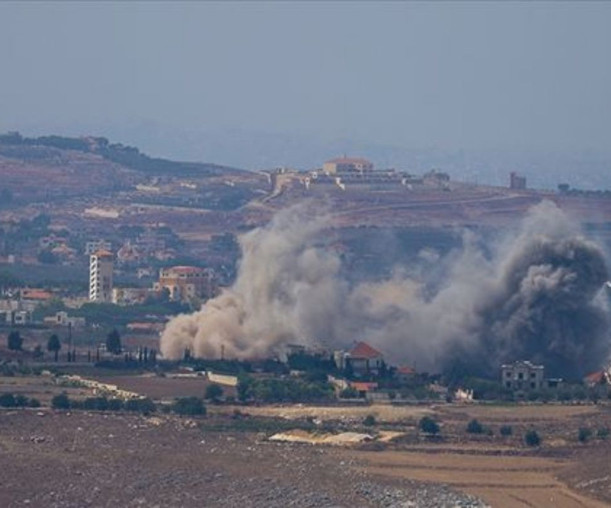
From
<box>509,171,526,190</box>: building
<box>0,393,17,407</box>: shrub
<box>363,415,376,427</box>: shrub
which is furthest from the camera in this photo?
<box>509,171,526,190</box>: building

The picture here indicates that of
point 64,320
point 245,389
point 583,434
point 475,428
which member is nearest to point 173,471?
point 475,428

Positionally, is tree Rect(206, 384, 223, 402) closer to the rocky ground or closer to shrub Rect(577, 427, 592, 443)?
the rocky ground

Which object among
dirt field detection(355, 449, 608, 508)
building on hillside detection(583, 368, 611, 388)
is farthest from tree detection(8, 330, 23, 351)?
dirt field detection(355, 449, 608, 508)

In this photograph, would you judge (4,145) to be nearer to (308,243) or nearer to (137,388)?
(308,243)

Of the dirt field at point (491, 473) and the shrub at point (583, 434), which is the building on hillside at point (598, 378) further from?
the dirt field at point (491, 473)

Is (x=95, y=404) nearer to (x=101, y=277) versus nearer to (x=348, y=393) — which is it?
(x=348, y=393)

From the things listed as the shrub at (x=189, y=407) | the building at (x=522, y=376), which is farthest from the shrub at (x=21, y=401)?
the building at (x=522, y=376)

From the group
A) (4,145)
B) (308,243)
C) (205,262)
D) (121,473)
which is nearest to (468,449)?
(121,473)
